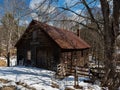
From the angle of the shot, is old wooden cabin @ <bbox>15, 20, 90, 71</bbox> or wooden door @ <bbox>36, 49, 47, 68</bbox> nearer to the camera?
old wooden cabin @ <bbox>15, 20, 90, 71</bbox>

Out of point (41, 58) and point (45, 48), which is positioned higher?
point (45, 48)

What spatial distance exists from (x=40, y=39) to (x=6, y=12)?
9.28 metres

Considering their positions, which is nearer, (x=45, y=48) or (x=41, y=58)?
(x=45, y=48)

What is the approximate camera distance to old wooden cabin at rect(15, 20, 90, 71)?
21.2 meters

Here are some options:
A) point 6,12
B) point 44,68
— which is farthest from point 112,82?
point 6,12

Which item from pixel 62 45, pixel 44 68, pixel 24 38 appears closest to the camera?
pixel 62 45

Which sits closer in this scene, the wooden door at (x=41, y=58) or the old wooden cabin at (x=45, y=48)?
the old wooden cabin at (x=45, y=48)

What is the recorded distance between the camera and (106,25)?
7797mm

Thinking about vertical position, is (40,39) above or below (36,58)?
above

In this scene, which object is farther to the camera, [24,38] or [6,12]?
[6,12]

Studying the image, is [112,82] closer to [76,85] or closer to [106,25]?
[106,25]

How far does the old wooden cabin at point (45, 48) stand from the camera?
2125cm

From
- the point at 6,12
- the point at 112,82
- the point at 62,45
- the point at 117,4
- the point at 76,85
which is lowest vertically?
the point at 76,85

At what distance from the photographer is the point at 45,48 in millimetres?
22453
